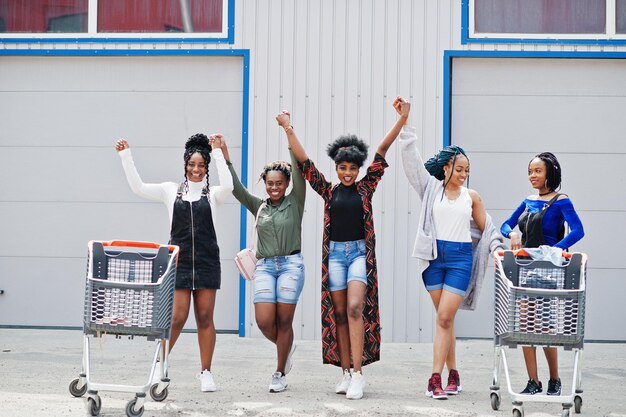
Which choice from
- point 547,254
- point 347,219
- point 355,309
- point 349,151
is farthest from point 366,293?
point 547,254

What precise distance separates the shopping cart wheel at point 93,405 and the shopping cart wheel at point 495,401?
8.12 ft

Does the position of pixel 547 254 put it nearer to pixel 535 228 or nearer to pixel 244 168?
pixel 535 228

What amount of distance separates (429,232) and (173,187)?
1.82 meters

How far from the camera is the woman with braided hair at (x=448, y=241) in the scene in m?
6.70

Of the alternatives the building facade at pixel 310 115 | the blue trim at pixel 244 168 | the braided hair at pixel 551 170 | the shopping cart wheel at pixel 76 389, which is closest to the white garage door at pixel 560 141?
the building facade at pixel 310 115

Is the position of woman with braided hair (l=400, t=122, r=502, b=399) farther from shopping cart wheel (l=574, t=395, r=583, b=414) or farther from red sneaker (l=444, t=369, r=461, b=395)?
shopping cart wheel (l=574, t=395, r=583, b=414)

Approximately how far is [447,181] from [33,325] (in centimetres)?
502

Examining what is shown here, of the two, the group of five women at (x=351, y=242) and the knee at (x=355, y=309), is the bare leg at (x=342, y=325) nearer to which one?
the group of five women at (x=351, y=242)

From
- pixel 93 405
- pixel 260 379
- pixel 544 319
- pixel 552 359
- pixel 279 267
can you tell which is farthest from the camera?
pixel 260 379

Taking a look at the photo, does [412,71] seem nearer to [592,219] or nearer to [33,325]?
[592,219]

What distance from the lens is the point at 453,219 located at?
6738mm

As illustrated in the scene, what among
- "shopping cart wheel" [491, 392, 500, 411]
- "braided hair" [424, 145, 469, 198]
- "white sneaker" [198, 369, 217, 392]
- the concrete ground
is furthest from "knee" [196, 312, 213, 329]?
"shopping cart wheel" [491, 392, 500, 411]

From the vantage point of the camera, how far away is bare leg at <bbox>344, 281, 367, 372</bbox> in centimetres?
670

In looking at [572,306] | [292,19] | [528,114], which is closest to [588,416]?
[572,306]
